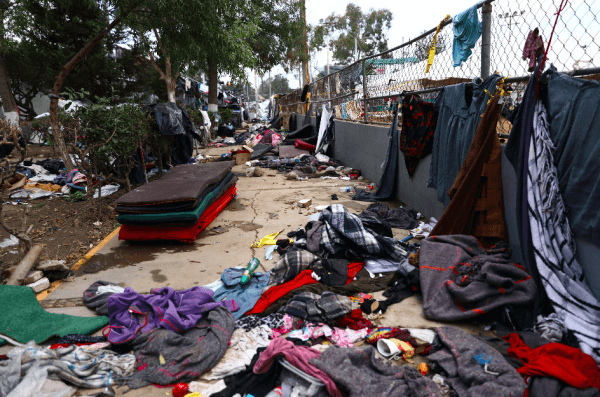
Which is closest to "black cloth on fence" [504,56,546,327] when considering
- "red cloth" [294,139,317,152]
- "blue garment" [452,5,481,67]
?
"blue garment" [452,5,481,67]

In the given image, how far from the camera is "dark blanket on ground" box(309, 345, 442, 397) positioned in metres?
1.97

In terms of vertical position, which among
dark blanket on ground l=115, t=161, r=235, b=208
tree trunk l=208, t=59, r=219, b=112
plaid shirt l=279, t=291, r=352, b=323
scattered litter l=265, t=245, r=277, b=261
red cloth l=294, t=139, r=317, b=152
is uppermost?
tree trunk l=208, t=59, r=219, b=112

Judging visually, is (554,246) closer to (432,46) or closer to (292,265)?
(292,265)

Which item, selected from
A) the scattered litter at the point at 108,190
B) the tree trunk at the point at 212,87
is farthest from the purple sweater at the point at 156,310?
the tree trunk at the point at 212,87

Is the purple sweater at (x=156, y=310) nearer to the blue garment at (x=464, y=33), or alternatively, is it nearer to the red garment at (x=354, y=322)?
the red garment at (x=354, y=322)

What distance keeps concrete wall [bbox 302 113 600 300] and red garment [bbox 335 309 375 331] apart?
149 cm

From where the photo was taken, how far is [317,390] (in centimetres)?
202

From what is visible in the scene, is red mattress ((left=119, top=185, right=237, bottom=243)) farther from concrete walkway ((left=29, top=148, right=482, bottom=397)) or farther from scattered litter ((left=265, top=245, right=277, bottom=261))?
scattered litter ((left=265, top=245, right=277, bottom=261))

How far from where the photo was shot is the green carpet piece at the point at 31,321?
2711 mm

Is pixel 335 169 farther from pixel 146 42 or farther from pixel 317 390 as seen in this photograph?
pixel 146 42

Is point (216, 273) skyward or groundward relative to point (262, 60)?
groundward

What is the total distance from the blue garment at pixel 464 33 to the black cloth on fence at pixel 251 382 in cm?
373

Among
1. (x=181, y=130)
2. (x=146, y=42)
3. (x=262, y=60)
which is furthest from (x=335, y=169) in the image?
(x=262, y=60)

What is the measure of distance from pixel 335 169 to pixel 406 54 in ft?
12.8
